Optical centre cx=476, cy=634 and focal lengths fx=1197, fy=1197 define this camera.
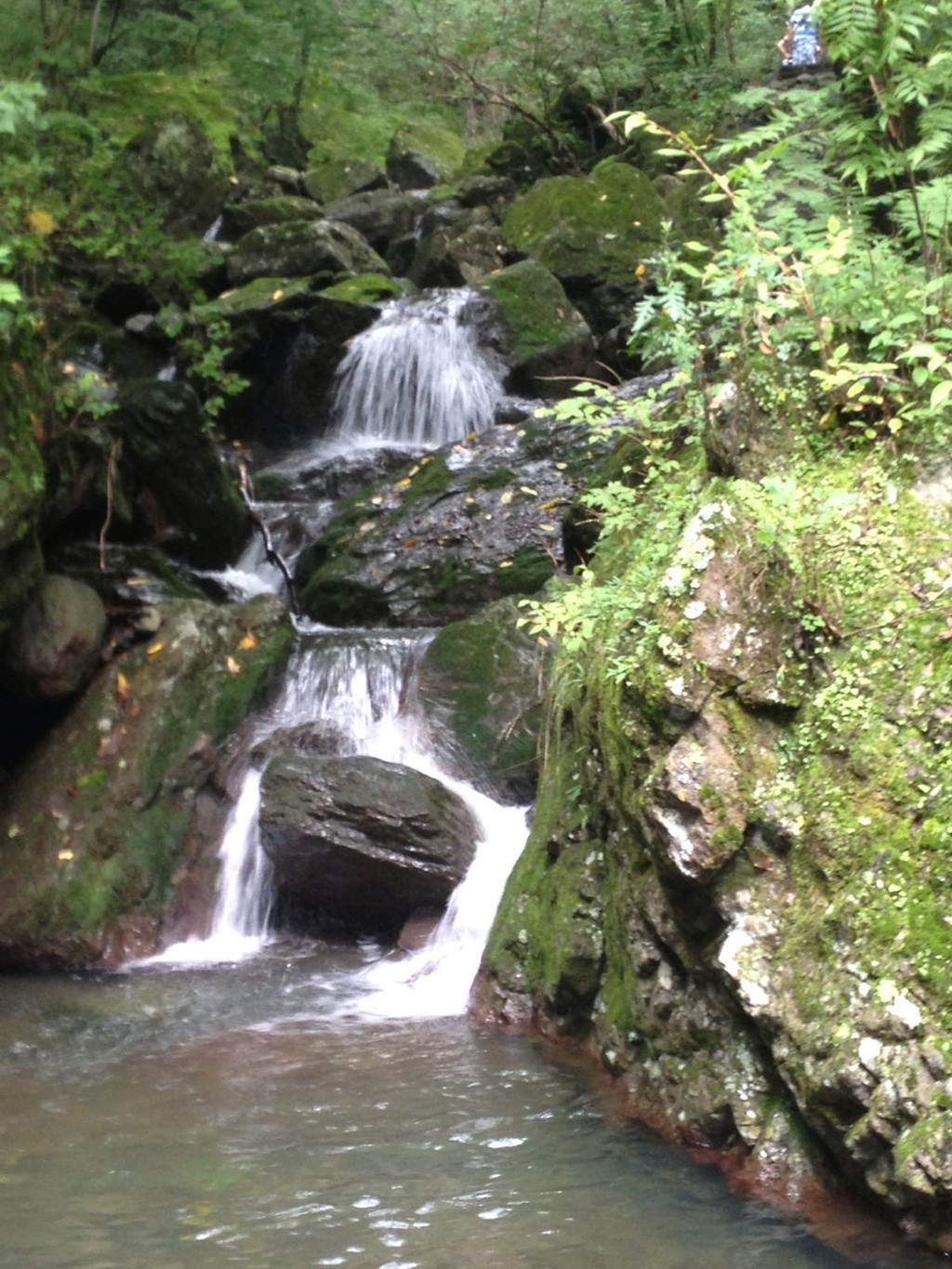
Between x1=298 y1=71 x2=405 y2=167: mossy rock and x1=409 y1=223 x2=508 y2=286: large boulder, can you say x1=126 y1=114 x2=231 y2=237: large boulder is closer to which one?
x1=409 y1=223 x2=508 y2=286: large boulder

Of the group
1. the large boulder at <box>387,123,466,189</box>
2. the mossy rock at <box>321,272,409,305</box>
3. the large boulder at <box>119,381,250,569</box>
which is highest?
the large boulder at <box>387,123,466,189</box>

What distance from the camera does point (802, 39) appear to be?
35.3 feet

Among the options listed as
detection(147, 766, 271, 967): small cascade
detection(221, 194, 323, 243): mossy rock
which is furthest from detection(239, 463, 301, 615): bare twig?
detection(221, 194, 323, 243): mossy rock

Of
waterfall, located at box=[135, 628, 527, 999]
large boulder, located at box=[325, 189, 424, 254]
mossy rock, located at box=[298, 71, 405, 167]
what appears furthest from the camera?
mossy rock, located at box=[298, 71, 405, 167]

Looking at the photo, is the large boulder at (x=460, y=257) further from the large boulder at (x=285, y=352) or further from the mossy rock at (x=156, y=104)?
the mossy rock at (x=156, y=104)

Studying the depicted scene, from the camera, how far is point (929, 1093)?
314 cm

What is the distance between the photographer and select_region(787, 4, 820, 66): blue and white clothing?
467cm

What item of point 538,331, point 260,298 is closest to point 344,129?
point 260,298

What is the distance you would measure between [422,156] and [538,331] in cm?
976

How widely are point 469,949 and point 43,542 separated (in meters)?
4.52

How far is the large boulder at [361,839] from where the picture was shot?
6730 millimetres

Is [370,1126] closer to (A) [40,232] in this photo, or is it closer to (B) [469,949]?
(B) [469,949]

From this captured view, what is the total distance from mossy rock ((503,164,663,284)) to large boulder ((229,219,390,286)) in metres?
2.19

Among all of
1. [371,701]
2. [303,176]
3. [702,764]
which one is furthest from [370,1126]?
[303,176]
